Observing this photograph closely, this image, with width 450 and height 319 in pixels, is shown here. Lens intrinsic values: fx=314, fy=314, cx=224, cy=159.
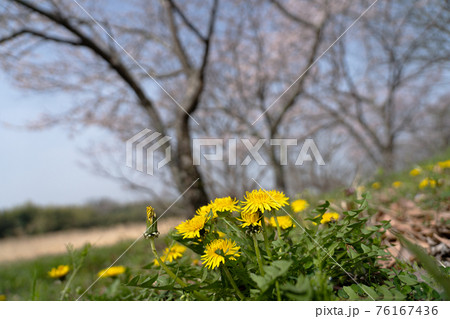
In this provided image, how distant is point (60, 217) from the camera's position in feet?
25.8

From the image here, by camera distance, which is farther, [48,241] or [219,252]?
[48,241]

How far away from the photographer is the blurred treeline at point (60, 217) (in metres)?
7.33

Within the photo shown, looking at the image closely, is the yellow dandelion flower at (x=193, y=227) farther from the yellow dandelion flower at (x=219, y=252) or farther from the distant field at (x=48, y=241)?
the distant field at (x=48, y=241)

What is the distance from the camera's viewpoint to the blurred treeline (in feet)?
24.1
